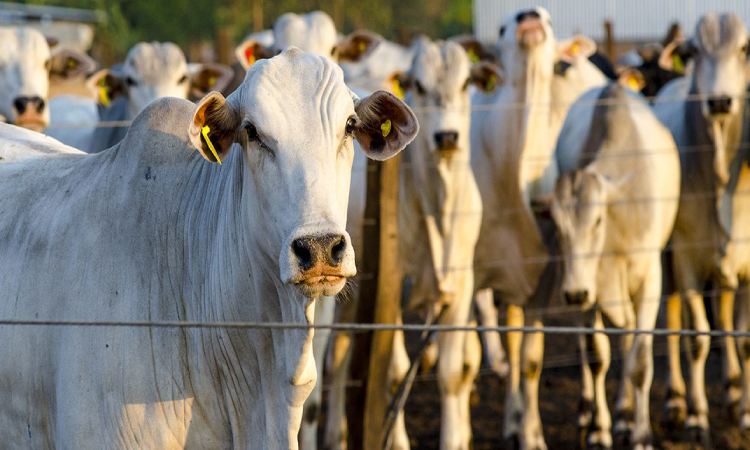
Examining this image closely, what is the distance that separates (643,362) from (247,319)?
379cm

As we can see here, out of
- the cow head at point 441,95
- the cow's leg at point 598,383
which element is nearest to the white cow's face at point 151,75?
the cow head at point 441,95

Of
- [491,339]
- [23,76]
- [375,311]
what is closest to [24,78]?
[23,76]

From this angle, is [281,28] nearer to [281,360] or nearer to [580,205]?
[580,205]

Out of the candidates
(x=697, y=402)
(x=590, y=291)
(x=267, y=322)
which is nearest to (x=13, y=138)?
(x=267, y=322)

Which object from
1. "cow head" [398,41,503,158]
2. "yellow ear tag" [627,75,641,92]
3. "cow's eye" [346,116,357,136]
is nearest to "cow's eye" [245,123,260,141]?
"cow's eye" [346,116,357,136]

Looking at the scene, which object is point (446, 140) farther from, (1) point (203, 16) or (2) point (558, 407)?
(1) point (203, 16)

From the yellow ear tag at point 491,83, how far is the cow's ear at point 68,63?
3274 mm

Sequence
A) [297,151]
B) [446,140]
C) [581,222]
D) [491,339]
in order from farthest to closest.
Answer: [491,339]
[581,222]
[446,140]
[297,151]

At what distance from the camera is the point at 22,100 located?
7.48 m

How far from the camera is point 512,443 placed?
6840 mm

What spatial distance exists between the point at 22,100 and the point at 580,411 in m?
4.06

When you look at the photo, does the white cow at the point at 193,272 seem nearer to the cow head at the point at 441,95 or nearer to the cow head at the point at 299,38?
the cow head at the point at 441,95

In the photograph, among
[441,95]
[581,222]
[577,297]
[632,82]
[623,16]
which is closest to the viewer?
[577,297]

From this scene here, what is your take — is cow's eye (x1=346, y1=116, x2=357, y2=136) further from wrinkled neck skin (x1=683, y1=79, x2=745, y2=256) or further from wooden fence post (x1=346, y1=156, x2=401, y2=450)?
wrinkled neck skin (x1=683, y1=79, x2=745, y2=256)
